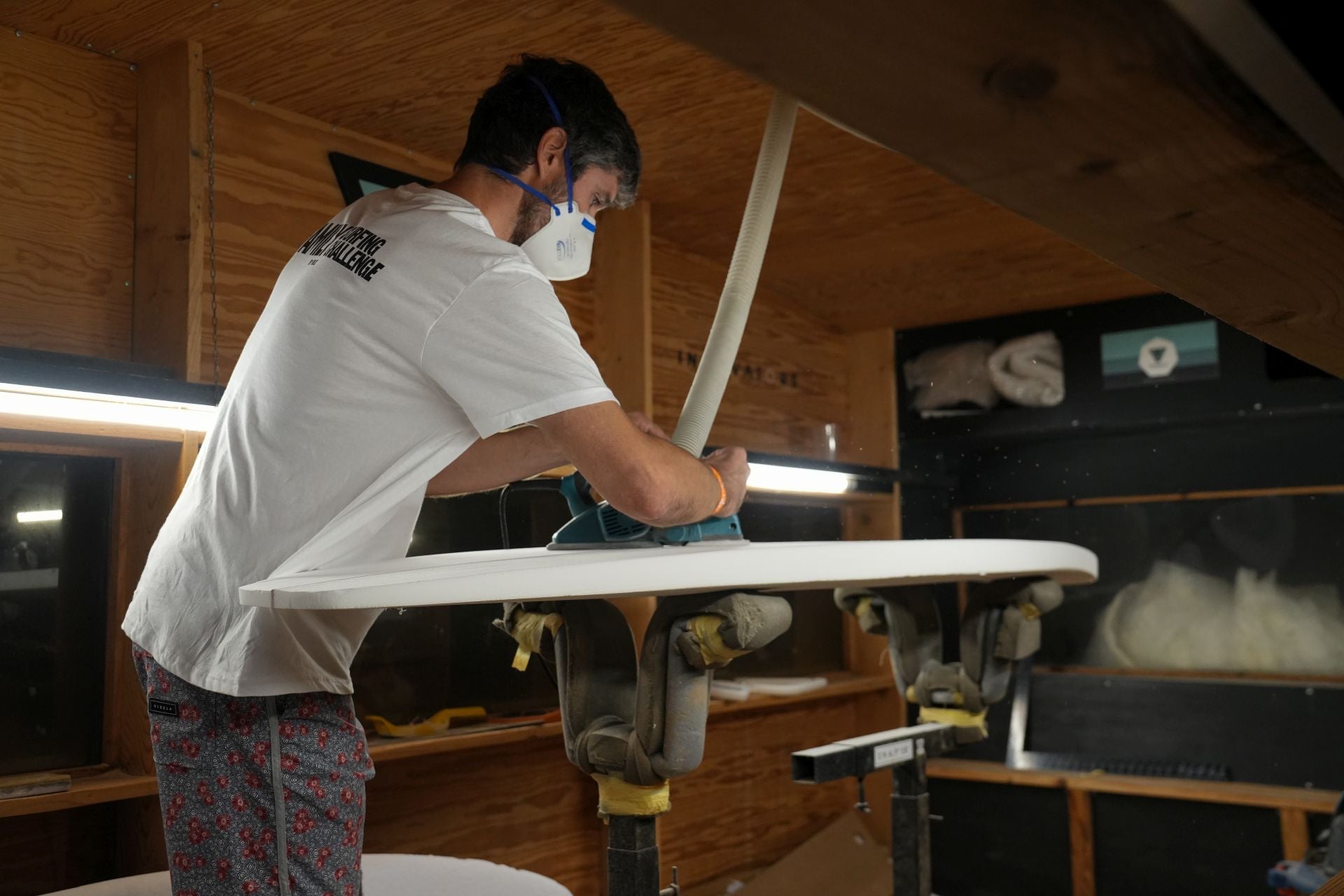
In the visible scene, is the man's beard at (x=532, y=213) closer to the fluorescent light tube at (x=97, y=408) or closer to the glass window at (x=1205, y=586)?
the fluorescent light tube at (x=97, y=408)

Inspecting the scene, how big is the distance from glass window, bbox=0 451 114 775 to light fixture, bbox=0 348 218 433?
11.6 inches

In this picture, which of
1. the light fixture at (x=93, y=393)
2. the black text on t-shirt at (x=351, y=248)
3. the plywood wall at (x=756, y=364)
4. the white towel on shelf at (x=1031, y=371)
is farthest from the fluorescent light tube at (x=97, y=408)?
the white towel on shelf at (x=1031, y=371)

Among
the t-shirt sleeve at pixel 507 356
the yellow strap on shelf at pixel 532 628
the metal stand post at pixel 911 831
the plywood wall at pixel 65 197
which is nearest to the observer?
the t-shirt sleeve at pixel 507 356

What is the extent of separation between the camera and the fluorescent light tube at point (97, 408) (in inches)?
62.2

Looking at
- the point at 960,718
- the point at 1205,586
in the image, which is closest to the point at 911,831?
the point at 960,718

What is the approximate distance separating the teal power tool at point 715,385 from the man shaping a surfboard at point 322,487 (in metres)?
0.20

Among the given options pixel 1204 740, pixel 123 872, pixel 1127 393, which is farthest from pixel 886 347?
pixel 123 872

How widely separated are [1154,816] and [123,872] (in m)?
2.74

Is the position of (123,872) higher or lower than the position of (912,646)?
lower

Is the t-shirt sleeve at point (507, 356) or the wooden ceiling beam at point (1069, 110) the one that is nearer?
the wooden ceiling beam at point (1069, 110)

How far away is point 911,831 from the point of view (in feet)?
6.72

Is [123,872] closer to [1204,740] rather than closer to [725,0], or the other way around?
[725,0]

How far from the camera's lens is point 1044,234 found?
310 cm

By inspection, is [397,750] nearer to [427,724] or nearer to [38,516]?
[427,724]
